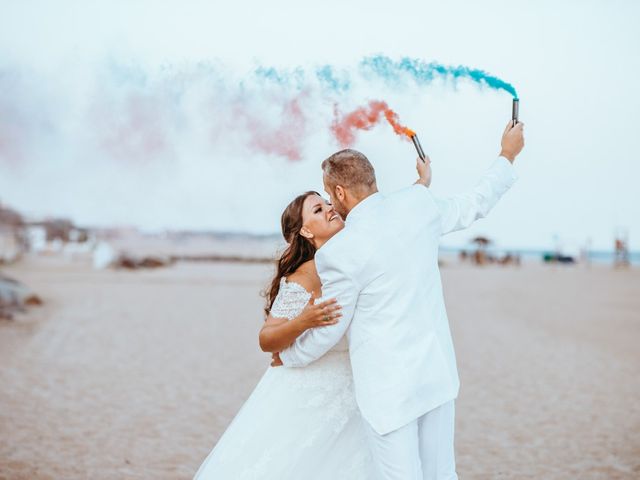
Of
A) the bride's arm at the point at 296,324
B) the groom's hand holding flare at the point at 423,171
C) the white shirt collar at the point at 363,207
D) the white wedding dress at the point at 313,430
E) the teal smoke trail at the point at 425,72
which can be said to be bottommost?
the white wedding dress at the point at 313,430

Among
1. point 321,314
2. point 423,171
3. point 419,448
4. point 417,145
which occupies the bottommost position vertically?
point 419,448

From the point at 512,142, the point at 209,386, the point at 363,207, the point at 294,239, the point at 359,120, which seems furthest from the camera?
the point at 209,386

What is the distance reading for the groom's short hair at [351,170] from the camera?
360 centimetres

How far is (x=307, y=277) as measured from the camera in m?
4.05

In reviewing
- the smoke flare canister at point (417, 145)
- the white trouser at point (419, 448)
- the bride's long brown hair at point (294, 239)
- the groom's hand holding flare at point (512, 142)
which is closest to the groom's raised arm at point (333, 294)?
the white trouser at point (419, 448)

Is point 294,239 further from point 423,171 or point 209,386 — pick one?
point 209,386

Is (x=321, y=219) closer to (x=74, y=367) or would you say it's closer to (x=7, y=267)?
(x=74, y=367)

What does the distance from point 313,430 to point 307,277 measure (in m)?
0.83

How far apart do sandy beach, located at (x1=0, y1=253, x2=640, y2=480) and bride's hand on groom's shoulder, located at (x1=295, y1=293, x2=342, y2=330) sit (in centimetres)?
348

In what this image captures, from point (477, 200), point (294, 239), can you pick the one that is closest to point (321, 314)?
point (294, 239)

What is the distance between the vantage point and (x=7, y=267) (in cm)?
4172

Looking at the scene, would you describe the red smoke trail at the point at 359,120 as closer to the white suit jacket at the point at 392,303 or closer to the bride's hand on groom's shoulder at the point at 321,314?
the white suit jacket at the point at 392,303

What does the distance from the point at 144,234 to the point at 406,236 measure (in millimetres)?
77128

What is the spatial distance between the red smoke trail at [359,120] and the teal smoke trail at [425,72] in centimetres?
32
